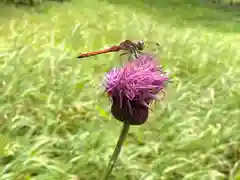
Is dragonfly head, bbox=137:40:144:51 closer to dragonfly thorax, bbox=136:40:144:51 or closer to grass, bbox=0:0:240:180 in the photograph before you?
dragonfly thorax, bbox=136:40:144:51

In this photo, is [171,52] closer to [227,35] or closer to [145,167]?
[145,167]

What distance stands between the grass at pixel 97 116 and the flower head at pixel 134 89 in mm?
204

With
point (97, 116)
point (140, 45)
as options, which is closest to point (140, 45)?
point (140, 45)

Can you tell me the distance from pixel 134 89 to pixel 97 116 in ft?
6.32

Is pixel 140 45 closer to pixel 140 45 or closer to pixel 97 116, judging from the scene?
pixel 140 45

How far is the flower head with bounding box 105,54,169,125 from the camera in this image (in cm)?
178

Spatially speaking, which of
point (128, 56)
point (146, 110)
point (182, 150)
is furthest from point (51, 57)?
point (146, 110)

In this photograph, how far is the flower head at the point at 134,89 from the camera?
1779 millimetres

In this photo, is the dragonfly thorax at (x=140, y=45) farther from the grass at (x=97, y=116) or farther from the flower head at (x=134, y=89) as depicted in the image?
the flower head at (x=134, y=89)

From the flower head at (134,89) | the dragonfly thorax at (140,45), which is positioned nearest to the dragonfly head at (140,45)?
the dragonfly thorax at (140,45)

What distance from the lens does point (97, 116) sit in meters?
3.66

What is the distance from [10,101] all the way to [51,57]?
0.91 meters

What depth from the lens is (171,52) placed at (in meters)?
5.51

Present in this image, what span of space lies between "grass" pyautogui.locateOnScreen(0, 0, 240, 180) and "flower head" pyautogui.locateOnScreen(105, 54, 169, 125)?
0.67 feet
